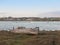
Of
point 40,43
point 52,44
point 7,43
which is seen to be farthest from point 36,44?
point 7,43

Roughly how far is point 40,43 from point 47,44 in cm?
79

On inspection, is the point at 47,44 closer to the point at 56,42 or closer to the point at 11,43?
the point at 56,42

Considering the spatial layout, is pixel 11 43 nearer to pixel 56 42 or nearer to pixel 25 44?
pixel 25 44

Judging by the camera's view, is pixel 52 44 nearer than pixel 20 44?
Yes

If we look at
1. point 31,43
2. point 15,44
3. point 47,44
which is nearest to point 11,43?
point 15,44

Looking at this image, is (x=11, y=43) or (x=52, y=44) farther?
(x=11, y=43)

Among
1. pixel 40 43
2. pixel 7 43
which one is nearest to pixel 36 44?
pixel 40 43

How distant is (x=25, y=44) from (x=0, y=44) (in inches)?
91.9

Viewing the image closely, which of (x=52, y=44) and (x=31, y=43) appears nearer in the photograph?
(x=52, y=44)

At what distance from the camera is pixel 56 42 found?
18.2m

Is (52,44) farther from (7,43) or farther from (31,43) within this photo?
(7,43)

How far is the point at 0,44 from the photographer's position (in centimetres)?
1792

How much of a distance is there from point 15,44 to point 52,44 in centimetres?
353

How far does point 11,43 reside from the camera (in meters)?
18.8
